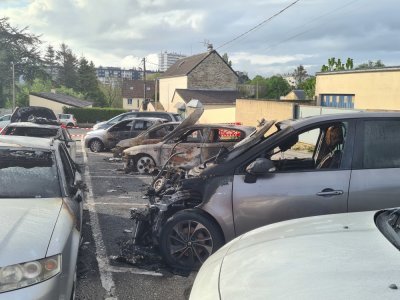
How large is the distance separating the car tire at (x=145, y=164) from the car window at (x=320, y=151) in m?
6.40

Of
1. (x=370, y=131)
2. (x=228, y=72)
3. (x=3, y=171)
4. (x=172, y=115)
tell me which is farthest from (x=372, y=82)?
(x=228, y=72)

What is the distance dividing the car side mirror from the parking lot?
127 cm

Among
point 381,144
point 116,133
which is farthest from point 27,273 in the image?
point 116,133

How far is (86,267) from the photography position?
4879mm

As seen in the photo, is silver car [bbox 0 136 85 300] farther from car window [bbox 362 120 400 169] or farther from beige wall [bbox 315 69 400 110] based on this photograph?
beige wall [bbox 315 69 400 110]

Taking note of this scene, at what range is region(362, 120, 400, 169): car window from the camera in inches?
175

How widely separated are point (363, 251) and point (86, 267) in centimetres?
347

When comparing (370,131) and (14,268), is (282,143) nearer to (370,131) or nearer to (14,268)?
(370,131)

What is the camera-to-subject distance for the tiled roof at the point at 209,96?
49500 millimetres

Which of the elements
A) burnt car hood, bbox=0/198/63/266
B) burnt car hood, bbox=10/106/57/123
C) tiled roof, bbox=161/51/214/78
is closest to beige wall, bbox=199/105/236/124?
tiled roof, bbox=161/51/214/78

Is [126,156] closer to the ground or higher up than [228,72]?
closer to the ground

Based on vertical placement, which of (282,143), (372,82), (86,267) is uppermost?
(372,82)

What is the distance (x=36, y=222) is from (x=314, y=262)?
2303 millimetres

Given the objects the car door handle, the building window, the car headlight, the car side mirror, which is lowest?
the car headlight
